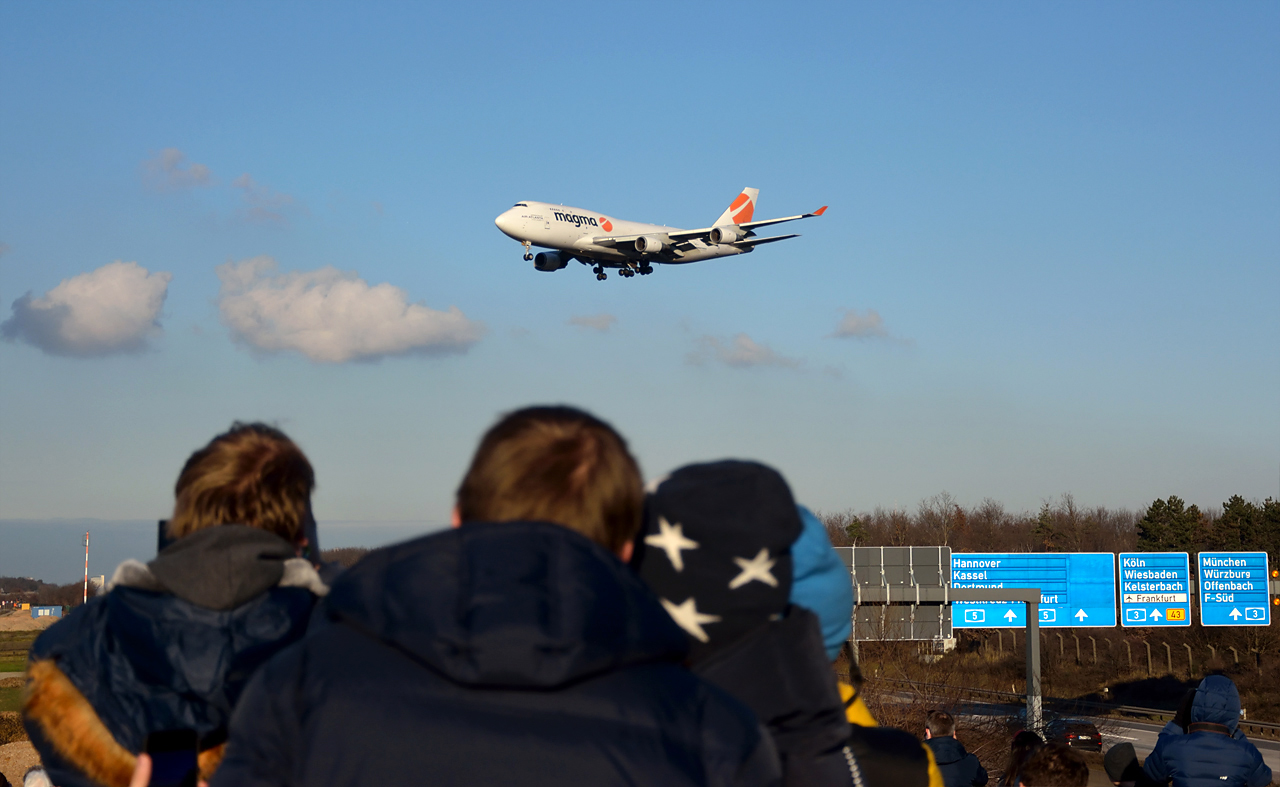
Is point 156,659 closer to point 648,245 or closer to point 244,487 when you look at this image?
point 244,487

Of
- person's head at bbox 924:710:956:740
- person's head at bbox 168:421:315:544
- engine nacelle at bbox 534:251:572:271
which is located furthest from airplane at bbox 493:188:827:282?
person's head at bbox 168:421:315:544

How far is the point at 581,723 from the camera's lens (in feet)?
5.97

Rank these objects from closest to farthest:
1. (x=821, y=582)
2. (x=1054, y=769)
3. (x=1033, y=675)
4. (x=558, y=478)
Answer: (x=558, y=478)
(x=821, y=582)
(x=1054, y=769)
(x=1033, y=675)

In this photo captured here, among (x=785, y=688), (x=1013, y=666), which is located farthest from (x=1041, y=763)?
(x=1013, y=666)

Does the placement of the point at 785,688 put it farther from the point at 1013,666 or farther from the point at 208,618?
the point at 1013,666

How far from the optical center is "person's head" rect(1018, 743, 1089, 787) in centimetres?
539

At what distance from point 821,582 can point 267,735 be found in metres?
1.22

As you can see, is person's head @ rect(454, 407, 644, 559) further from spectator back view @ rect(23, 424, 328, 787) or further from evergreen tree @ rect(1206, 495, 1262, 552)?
evergreen tree @ rect(1206, 495, 1262, 552)

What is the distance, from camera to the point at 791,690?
7.33 ft

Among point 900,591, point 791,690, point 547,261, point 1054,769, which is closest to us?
point 791,690

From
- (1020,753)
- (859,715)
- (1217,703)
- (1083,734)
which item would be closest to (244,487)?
(859,715)

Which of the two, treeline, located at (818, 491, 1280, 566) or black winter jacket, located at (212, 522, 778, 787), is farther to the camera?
treeline, located at (818, 491, 1280, 566)

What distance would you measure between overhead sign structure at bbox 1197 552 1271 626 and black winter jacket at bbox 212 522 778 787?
111ft

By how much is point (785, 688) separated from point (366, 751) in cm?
85
